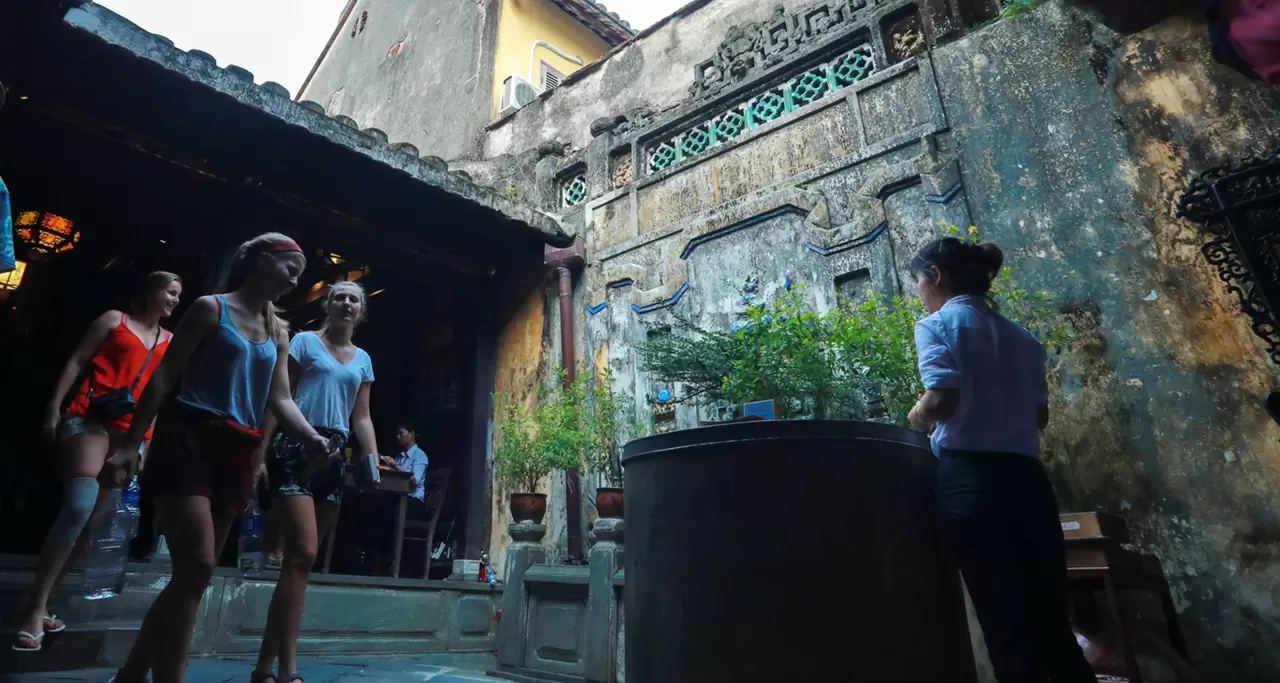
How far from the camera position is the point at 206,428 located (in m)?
2.05

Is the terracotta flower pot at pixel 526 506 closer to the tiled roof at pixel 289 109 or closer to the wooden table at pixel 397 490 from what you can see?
the wooden table at pixel 397 490

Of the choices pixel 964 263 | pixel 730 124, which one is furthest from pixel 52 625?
pixel 730 124

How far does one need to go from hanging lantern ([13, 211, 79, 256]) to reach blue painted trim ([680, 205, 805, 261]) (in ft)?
24.2

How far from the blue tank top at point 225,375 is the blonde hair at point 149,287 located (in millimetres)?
1683

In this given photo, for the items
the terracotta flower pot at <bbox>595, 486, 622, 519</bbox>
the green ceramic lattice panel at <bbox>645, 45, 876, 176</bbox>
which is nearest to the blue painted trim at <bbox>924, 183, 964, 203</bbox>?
the green ceramic lattice panel at <bbox>645, 45, 876, 176</bbox>

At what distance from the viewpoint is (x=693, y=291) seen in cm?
590

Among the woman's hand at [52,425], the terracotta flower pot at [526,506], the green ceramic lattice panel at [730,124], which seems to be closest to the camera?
the woman's hand at [52,425]

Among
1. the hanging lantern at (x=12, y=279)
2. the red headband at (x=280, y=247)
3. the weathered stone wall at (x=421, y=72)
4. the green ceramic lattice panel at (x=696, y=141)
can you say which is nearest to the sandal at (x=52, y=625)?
the red headband at (x=280, y=247)

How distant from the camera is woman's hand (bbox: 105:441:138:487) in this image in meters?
1.88

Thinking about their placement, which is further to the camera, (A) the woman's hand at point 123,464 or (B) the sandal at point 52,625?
(B) the sandal at point 52,625

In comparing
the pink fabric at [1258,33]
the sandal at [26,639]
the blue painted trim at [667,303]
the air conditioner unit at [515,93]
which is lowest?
the sandal at [26,639]

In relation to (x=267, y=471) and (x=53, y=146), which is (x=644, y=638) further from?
(x=53, y=146)

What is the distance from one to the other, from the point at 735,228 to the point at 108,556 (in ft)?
15.6

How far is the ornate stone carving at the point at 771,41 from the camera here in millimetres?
5961
